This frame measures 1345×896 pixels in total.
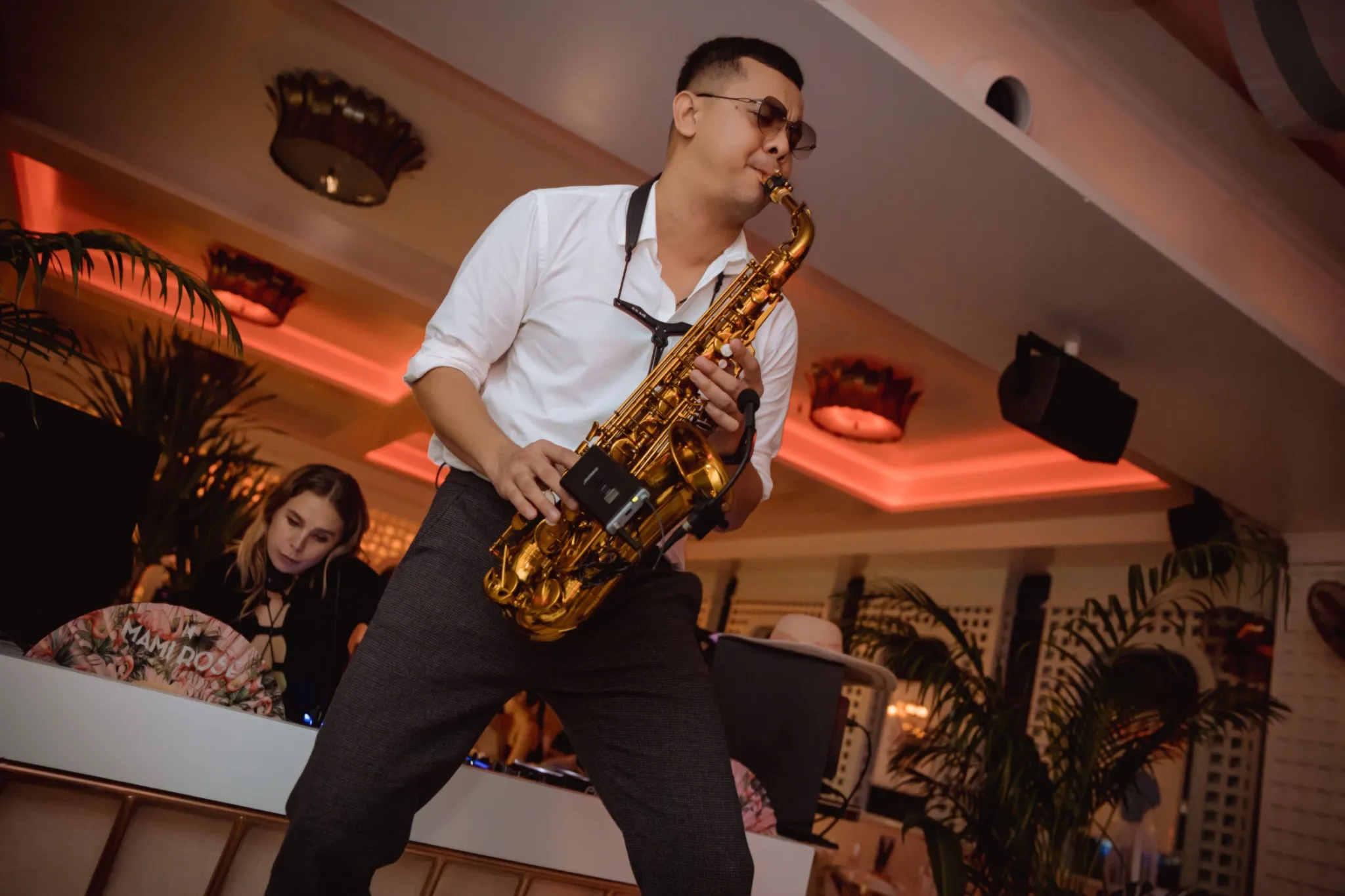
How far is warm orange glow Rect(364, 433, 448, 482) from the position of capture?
12.4m

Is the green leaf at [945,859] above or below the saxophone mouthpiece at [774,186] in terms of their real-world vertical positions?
below

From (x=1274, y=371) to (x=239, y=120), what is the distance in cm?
509

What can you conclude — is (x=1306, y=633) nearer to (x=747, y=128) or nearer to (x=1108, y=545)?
(x=1108, y=545)

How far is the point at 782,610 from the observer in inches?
452

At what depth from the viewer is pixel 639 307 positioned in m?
1.73

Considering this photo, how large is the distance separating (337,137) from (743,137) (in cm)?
340

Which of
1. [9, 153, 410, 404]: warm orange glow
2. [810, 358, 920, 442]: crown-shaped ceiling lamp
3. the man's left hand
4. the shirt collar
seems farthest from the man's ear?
[9, 153, 410, 404]: warm orange glow

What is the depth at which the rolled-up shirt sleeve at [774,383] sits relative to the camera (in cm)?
183

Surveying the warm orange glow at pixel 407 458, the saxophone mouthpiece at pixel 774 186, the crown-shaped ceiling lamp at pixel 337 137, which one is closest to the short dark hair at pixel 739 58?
the saxophone mouthpiece at pixel 774 186

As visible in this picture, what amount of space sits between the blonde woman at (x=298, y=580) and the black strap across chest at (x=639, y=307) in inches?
90.4

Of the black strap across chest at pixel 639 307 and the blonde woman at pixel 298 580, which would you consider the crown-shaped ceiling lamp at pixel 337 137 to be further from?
the black strap across chest at pixel 639 307

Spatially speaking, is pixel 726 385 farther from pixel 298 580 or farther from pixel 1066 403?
pixel 1066 403

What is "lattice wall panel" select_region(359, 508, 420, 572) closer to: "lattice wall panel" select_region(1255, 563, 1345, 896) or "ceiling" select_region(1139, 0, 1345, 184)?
"lattice wall panel" select_region(1255, 563, 1345, 896)

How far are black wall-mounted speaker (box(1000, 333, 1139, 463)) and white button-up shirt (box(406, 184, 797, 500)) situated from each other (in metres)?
2.76
